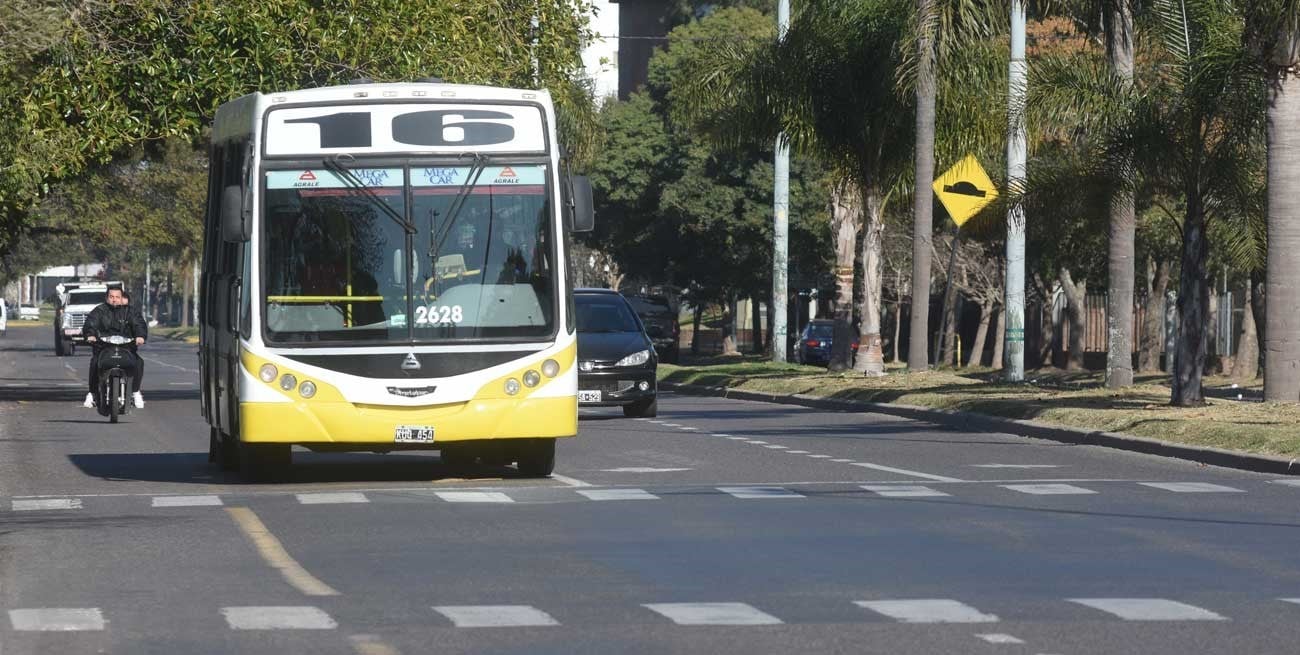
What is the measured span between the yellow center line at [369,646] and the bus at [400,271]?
7.38 m

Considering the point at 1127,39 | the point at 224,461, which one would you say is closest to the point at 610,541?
the point at 224,461

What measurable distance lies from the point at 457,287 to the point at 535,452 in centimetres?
171

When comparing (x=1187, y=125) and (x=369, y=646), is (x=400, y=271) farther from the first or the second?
(x=1187, y=125)

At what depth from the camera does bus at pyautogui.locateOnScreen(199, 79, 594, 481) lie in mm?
16312

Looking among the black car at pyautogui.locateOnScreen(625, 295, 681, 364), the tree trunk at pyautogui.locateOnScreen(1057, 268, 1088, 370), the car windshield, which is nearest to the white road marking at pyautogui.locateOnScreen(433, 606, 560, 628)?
the car windshield

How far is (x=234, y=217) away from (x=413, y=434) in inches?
80.5

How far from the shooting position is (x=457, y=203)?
16.7m

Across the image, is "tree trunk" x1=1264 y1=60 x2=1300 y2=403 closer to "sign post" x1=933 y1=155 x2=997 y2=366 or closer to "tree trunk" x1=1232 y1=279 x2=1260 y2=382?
"sign post" x1=933 y1=155 x2=997 y2=366

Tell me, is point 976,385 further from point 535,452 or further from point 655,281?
point 655,281

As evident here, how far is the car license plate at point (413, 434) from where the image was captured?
1633 cm

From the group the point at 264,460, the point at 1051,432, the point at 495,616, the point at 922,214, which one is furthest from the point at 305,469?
the point at 922,214

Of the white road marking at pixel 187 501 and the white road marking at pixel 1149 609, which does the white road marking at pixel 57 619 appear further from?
the white road marking at pixel 187 501

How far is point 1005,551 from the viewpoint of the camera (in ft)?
39.6

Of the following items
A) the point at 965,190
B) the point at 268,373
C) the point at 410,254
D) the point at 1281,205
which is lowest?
the point at 268,373
